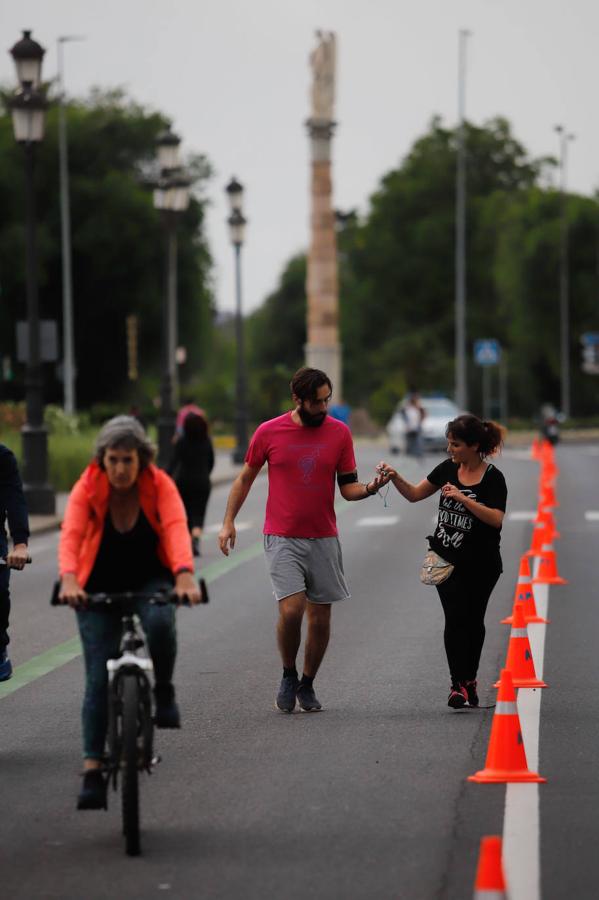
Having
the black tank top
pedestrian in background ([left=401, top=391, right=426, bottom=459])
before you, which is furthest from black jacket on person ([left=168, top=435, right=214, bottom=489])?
pedestrian in background ([left=401, top=391, right=426, bottom=459])

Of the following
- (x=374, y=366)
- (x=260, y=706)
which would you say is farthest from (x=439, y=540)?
(x=374, y=366)

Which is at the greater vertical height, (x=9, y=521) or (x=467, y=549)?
(x=9, y=521)

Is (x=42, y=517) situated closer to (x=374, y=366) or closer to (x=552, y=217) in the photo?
(x=552, y=217)

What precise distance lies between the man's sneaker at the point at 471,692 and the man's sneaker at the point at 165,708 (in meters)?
3.03

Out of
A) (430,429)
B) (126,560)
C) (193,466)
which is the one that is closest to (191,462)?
(193,466)

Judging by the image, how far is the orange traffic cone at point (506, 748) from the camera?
782 cm

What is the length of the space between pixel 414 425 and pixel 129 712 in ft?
122

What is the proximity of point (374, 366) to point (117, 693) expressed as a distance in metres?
92.0

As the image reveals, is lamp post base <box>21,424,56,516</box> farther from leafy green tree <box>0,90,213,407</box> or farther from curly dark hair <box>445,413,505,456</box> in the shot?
leafy green tree <box>0,90,213,407</box>

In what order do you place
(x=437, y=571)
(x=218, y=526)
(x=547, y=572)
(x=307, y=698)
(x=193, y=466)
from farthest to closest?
(x=218, y=526) → (x=193, y=466) → (x=547, y=572) → (x=307, y=698) → (x=437, y=571)

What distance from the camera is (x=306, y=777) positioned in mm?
8062

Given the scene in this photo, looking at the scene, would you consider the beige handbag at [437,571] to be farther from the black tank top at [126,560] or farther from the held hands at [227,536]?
the black tank top at [126,560]

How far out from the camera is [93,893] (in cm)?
619

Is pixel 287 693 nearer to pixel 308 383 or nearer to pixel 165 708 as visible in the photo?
pixel 308 383
